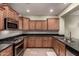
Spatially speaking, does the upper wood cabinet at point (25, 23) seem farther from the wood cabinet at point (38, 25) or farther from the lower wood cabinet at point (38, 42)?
the lower wood cabinet at point (38, 42)

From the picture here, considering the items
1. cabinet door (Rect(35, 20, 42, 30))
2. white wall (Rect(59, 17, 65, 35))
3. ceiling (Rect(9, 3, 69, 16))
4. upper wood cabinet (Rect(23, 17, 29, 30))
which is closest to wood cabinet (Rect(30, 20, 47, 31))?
cabinet door (Rect(35, 20, 42, 30))

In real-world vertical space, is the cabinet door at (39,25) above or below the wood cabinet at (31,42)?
above

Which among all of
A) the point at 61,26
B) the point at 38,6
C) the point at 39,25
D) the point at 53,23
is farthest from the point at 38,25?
the point at 38,6

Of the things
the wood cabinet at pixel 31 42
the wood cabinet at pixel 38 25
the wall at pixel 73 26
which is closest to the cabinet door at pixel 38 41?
the wood cabinet at pixel 31 42

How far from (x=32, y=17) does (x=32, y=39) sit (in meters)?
1.61

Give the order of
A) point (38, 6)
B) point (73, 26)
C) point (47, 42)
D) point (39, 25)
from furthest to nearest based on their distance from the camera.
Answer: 1. point (39, 25)
2. point (47, 42)
3. point (73, 26)
4. point (38, 6)

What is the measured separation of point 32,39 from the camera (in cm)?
784

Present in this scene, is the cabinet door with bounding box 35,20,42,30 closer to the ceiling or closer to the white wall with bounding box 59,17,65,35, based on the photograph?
the white wall with bounding box 59,17,65,35

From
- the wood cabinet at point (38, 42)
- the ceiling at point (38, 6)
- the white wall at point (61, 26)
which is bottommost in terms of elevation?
the wood cabinet at point (38, 42)

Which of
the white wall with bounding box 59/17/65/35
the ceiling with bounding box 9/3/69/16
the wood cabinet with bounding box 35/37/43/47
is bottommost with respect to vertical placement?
the wood cabinet with bounding box 35/37/43/47

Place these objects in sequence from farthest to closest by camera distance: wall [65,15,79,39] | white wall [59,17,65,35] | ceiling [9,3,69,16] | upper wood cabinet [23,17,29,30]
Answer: upper wood cabinet [23,17,29,30] → white wall [59,17,65,35] → wall [65,15,79,39] → ceiling [9,3,69,16]

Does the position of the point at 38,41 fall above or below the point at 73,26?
below

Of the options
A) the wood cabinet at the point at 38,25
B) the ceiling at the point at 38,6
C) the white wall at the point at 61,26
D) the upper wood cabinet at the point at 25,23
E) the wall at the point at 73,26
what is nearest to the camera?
the ceiling at the point at 38,6

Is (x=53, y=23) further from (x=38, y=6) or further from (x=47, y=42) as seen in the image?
(x=38, y=6)
